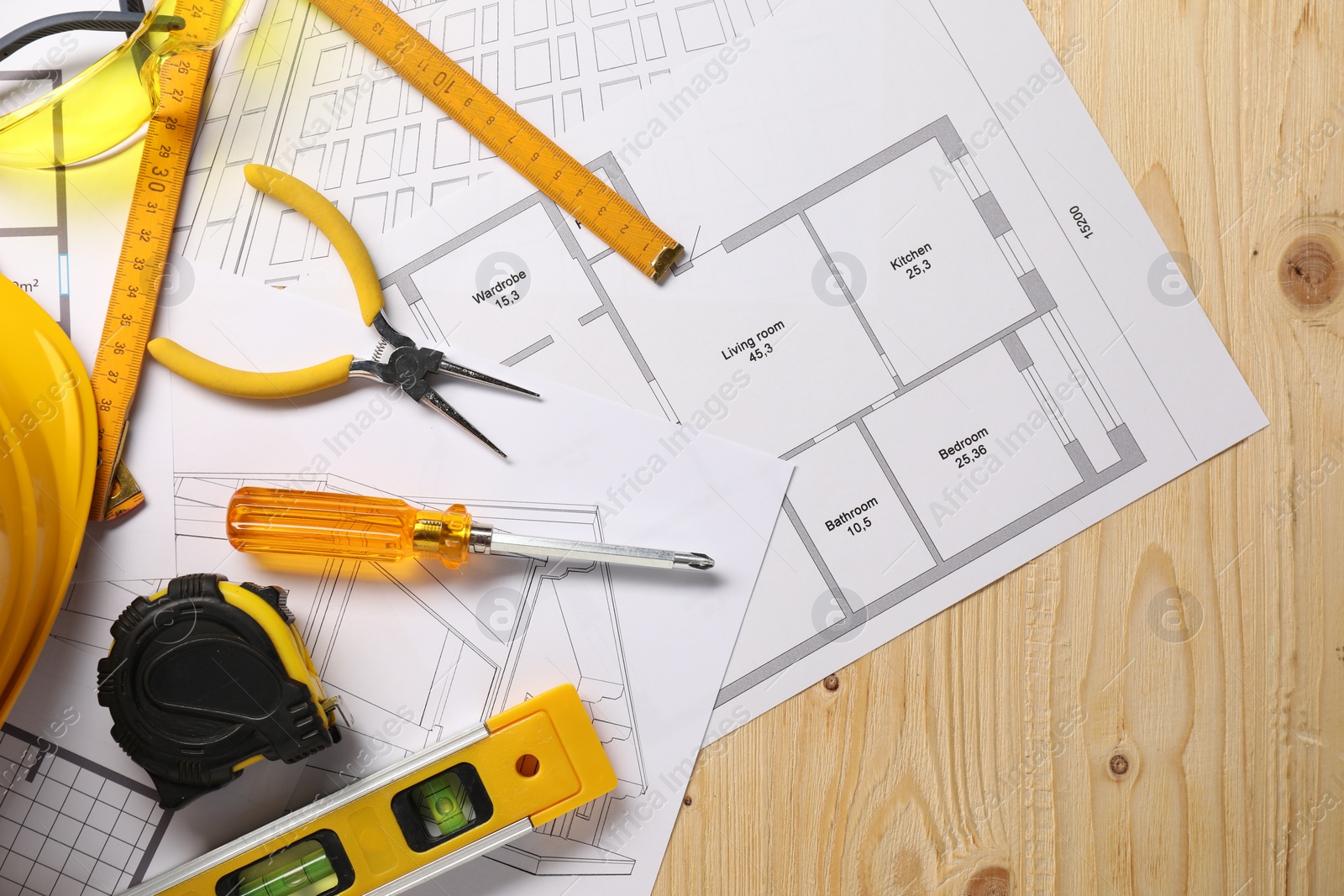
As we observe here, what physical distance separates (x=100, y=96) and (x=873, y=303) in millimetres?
883

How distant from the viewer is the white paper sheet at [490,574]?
934 millimetres

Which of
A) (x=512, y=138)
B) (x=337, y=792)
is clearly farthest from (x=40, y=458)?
(x=512, y=138)

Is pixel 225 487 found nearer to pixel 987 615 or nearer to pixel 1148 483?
pixel 987 615

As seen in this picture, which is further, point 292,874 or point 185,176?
point 185,176

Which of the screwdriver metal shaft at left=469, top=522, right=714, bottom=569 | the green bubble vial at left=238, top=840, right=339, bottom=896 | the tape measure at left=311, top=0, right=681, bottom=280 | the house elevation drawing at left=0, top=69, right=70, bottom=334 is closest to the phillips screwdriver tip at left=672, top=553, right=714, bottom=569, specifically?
the screwdriver metal shaft at left=469, top=522, right=714, bottom=569

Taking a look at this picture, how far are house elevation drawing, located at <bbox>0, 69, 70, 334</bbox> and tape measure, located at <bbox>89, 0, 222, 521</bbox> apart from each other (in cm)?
7

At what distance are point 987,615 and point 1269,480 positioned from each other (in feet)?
1.20

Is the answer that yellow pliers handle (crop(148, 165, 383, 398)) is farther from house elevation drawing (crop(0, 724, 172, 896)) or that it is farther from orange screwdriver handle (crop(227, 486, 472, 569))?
house elevation drawing (crop(0, 724, 172, 896))

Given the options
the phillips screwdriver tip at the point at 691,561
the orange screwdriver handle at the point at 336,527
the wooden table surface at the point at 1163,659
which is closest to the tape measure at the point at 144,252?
the orange screwdriver handle at the point at 336,527

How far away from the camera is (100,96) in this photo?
92 centimetres

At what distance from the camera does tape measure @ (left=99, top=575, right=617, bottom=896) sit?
838mm

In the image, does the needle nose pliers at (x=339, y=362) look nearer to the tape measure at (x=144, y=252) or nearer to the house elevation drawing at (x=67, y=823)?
the tape measure at (x=144, y=252)

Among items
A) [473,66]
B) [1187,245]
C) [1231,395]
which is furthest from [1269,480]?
[473,66]

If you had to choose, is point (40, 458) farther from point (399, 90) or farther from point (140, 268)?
point (399, 90)
